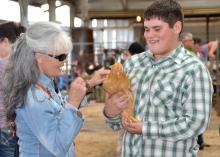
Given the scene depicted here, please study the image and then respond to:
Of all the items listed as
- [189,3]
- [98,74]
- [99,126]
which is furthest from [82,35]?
[98,74]

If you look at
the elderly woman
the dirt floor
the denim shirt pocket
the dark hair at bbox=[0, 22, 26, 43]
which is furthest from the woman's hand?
the dirt floor

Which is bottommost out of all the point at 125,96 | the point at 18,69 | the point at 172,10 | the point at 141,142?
the point at 141,142

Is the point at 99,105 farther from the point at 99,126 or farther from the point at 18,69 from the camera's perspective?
the point at 18,69

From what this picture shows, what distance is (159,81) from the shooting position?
1.63 meters

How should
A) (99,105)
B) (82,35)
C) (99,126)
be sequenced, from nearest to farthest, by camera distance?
(99,126) < (99,105) < (82,35)

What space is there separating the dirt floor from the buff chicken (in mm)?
3816

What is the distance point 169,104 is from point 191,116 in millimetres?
100

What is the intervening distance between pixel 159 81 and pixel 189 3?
15.0 m

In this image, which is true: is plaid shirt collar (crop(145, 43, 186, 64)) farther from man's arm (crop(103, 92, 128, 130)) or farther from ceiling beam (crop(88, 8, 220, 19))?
ceiling beam (crop(88, 8, 220, 19))

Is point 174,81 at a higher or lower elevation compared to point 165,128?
higher

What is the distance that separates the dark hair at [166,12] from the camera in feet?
5.26

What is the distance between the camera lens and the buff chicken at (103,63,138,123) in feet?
5.27

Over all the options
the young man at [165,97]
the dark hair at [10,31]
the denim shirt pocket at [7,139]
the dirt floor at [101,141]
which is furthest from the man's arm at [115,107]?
the dirt floor at [101,141]

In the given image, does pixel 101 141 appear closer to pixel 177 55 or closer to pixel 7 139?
pixel 7 139
